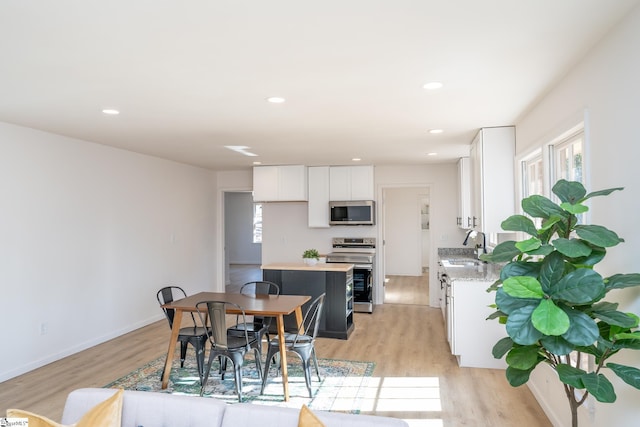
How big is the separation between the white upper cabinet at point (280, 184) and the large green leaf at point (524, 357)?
532cm

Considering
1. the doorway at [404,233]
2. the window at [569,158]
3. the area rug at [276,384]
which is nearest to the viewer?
the window at [569,158]

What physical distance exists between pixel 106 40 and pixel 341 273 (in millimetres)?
3827

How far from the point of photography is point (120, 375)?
3906 millimetres

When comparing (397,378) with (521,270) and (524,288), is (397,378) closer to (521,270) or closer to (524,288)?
(521,270)

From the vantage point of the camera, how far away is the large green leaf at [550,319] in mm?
1462

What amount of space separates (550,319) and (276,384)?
277 centimetres

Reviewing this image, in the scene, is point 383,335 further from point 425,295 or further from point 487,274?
point 425,295

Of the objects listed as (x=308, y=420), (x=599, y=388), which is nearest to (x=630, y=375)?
(x=599, y=388)

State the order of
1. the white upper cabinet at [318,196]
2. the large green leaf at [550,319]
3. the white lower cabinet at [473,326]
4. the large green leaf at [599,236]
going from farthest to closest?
the white upper cabinet at [318,196] < the white lower cabinet at [473,326] < the large green leaf at [599,236] < the large green leaf at [550,319]

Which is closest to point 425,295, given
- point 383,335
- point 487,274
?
point 383,335

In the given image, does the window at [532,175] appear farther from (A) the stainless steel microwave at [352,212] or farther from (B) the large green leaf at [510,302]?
(A) the stainless steel microwave at [352,212]

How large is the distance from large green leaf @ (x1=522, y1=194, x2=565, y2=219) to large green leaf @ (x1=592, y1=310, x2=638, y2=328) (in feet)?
1.42

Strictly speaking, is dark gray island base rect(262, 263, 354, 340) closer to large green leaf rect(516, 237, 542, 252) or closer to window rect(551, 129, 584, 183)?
window rect(551, 129, 584, 183)

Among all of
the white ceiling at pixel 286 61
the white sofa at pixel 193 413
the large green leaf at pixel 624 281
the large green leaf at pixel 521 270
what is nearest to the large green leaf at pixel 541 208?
the large green leaf at pixel 521 270
